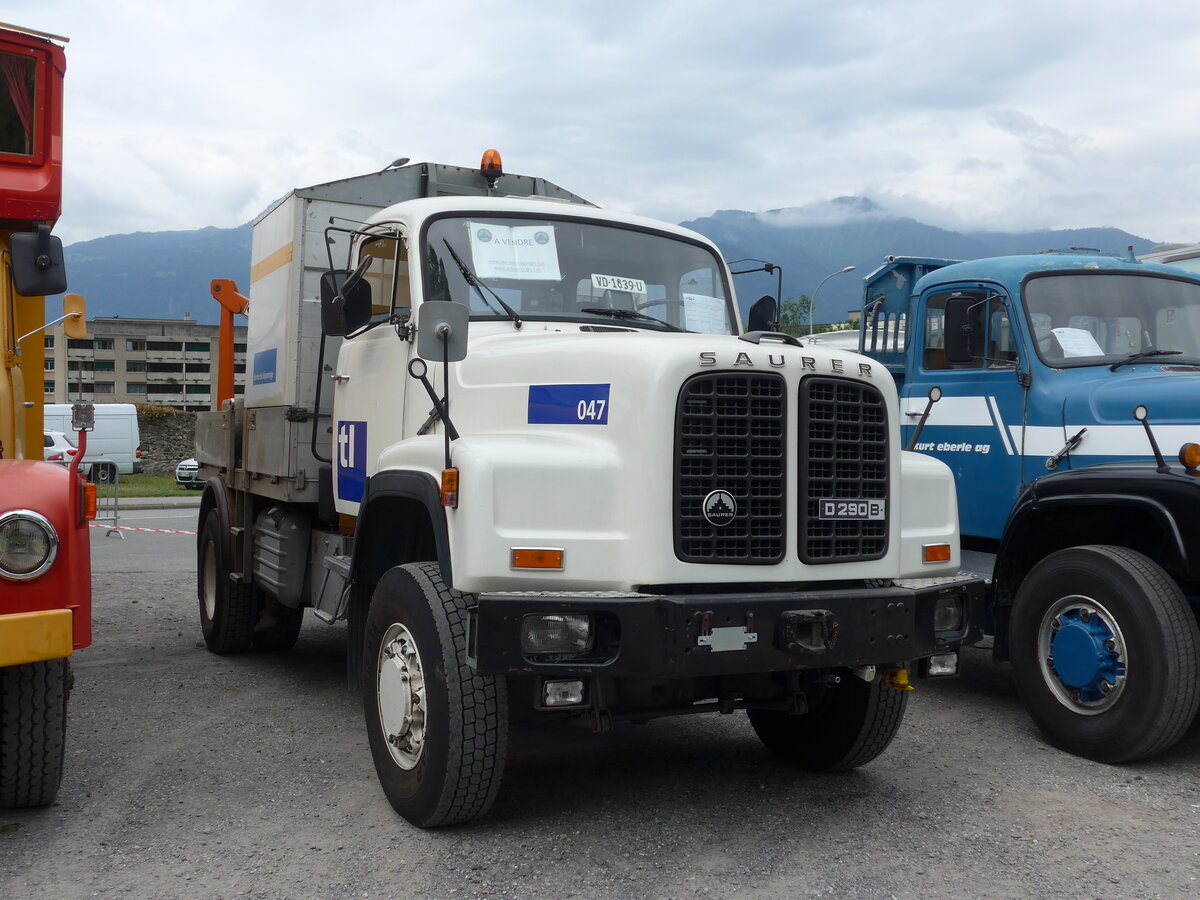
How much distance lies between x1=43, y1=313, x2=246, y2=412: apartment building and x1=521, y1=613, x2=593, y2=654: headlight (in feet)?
380

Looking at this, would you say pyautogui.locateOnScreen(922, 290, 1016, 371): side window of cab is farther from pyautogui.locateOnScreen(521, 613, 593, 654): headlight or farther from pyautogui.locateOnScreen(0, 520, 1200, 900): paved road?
pyautogui.locateOnScreen(521, 613, 593, 654): headlight

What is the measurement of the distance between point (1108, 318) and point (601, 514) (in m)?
3.85

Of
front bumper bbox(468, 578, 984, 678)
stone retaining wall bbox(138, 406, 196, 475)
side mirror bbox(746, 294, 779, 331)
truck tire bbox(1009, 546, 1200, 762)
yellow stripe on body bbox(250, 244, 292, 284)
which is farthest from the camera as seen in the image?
stone retaining wall bbox(138, 406, 196, 475)

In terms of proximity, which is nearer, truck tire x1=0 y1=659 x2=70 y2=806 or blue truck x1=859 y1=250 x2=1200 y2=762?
truck tire x1=0 y1=659 x2=70 y2=806

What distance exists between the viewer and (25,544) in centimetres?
391

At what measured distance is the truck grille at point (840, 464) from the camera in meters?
4.15

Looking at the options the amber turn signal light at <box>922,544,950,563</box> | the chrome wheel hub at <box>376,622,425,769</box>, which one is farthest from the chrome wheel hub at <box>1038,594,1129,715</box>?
the chrome wheel hub at <box>376,622,425,769</box>

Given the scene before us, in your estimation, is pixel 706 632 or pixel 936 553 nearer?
pixel 706 632

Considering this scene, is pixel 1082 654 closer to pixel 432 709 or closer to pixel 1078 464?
pixel 1078 464

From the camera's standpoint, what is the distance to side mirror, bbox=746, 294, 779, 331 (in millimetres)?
6000

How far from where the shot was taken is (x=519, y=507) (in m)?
3.88

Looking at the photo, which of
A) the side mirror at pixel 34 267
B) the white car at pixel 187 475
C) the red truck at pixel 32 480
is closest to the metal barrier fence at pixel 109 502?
the red truck at pixel 32 480

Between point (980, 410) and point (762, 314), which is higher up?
point (762, 314)

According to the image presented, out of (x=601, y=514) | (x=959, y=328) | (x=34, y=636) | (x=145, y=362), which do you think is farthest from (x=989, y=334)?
(x=145, y=362)
